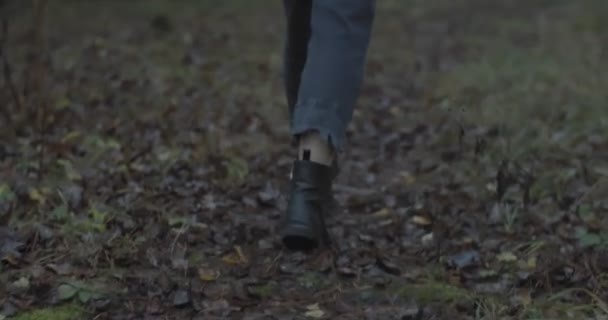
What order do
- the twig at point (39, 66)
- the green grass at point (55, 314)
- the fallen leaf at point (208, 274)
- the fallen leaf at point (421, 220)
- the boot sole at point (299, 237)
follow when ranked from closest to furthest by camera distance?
1. the green grass at point (55, 314)
2. the fallen leaf at point (208, 274)
3. the boot sole at point (299, 237)
4. the fallen leaf at point (421, 220)
5. the twig at point (39, 66)

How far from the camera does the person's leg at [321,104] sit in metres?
2.93

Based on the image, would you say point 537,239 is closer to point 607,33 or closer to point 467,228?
point 467,228

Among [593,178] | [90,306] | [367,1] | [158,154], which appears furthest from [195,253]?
[593,178]

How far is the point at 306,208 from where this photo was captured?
2.94 m

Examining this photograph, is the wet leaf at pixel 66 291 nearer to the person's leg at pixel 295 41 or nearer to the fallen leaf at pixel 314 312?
the fallen leaf at pixel 314 312

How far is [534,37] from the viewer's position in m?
8.26

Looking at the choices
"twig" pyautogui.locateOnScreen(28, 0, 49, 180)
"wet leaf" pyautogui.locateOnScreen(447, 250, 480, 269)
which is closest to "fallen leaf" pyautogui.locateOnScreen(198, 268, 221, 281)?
"wet leaf" pyautogui.locateOnScreen(447, 250, 480, 269)

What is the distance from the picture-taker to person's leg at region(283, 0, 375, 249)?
2926 millimetres

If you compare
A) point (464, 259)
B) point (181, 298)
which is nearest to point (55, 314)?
point (181, 298)

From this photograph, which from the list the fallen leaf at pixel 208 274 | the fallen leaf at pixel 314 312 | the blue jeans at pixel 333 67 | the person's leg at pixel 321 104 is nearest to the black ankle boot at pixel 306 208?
the person's leg at pixel 321 104

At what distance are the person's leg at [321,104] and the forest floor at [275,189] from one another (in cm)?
13

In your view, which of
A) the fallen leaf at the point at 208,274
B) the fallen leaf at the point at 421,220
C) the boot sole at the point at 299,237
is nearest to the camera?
the fallen leaf at the point at 208,274

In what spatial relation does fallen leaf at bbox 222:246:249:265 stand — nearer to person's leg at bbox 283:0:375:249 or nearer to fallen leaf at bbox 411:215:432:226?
person's leg at bbox 283:0:375:249

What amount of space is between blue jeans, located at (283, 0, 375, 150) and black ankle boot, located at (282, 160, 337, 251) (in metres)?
0.11
